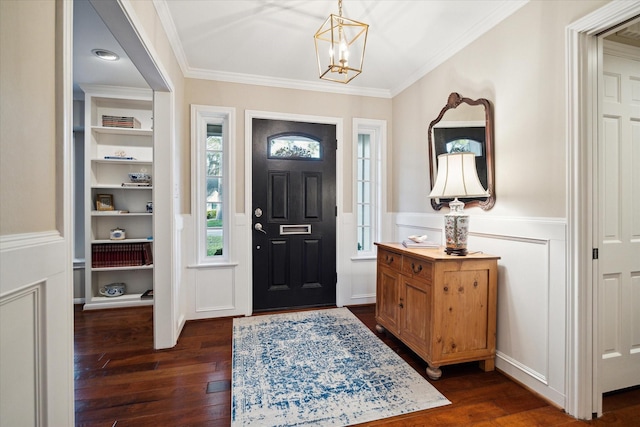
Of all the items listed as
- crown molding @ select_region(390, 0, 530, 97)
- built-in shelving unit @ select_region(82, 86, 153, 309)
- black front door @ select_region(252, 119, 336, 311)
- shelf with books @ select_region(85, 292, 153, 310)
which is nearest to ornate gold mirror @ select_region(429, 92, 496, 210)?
crown molding @ select_region(390, 0, 530, 97)

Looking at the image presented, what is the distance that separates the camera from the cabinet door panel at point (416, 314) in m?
2.07

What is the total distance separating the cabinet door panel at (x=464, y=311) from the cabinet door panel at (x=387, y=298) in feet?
1.63

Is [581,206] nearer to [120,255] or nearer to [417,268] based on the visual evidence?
[417,268]

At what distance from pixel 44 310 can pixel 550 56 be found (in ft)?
8.74

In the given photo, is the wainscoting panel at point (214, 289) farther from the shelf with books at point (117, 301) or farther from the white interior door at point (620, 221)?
the white interior door at point (620, 221)

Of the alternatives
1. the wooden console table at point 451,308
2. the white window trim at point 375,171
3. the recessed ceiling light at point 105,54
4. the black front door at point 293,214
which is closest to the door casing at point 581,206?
the wooden console table at point 451,308

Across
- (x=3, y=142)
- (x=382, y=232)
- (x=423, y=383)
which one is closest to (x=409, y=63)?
(x=382, y=232)

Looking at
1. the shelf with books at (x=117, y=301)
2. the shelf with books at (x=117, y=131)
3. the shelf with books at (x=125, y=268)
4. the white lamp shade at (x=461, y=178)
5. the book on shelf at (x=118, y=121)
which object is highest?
the book on shelf at (x=118, y=121)

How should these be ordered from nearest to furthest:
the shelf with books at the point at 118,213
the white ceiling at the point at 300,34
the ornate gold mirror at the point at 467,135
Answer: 1. the white ceiling at the point at 300,34
2. the ornate gold mirror at the point at 467,135
3. the shelf with books at the point at 118,213

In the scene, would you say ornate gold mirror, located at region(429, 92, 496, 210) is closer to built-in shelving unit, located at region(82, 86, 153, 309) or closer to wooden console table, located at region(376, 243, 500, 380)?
wooden console table, located at region(376, 243, 500, 380)

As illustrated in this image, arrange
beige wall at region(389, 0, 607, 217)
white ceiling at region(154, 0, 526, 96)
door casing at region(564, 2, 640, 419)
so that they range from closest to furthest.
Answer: door casing at region(564, 2, 640, 419) → beige wall at region(389, 0, 607, 217) → white ceiling at region(154, 0, 526, 96)

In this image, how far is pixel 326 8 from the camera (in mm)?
2137

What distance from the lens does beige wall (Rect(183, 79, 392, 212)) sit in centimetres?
312

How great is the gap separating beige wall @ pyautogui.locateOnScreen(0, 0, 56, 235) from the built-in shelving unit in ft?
9.61
